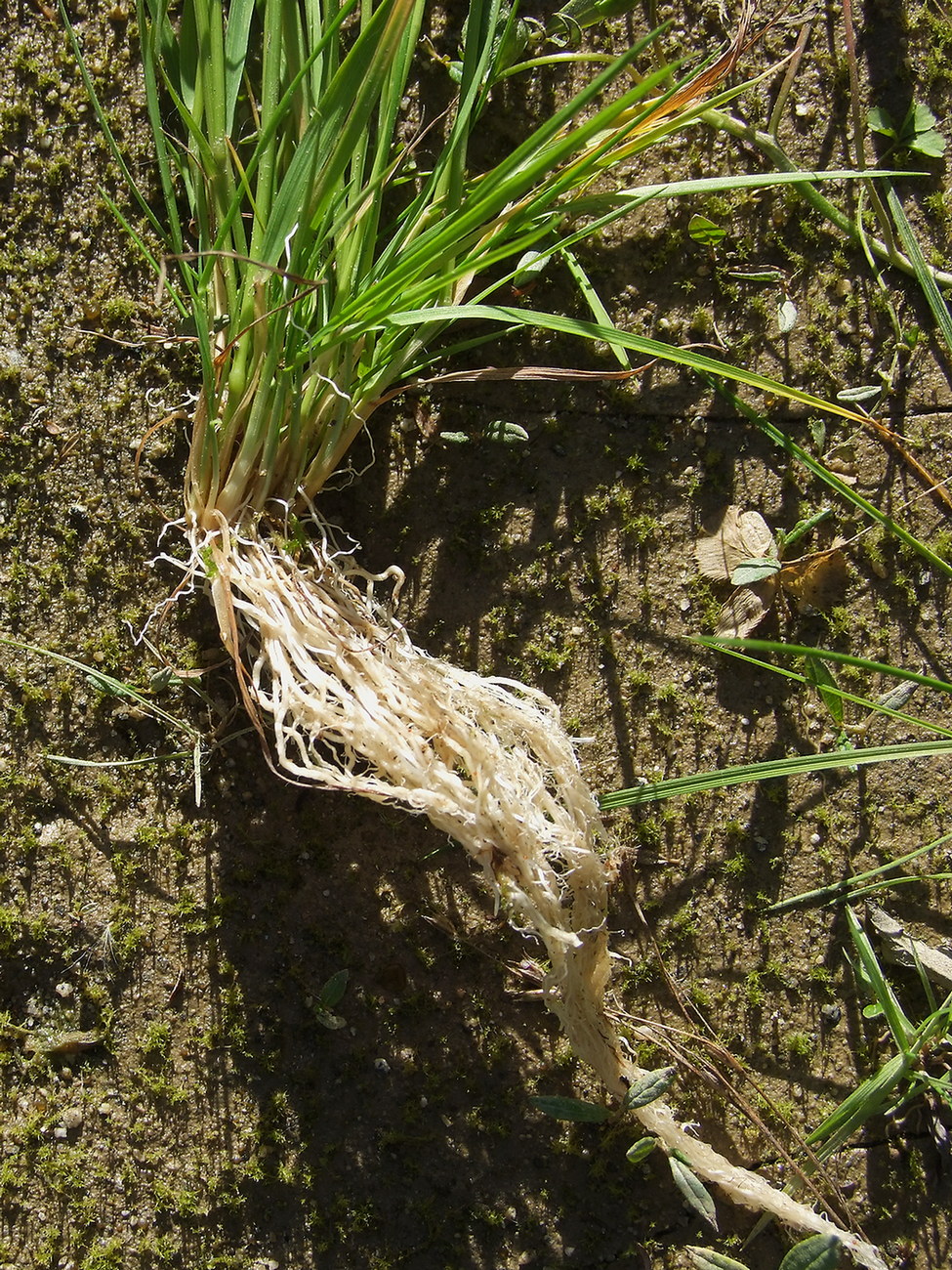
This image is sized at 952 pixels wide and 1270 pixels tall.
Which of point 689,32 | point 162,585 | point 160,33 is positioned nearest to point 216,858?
point 162,585

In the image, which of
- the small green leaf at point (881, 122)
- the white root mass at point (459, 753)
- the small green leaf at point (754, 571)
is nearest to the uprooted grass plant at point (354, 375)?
the white root mass at point (459, 753)

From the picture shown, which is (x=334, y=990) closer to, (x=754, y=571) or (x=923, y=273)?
(x=754, y=571)

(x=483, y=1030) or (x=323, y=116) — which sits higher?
(x=323, y=116)

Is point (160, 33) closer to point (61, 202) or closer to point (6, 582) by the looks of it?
point (61, 202)

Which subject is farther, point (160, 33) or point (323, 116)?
point (160, 33)

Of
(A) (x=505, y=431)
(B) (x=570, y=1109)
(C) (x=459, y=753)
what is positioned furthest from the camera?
(A) (x=505, y=431)

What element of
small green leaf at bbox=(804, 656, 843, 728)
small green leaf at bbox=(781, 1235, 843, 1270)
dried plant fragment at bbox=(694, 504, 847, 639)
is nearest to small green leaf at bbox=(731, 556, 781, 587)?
dried plant fragment at bbox=(694, 504, 847, 639)

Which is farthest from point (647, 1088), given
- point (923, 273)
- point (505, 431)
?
point (923, 273)
